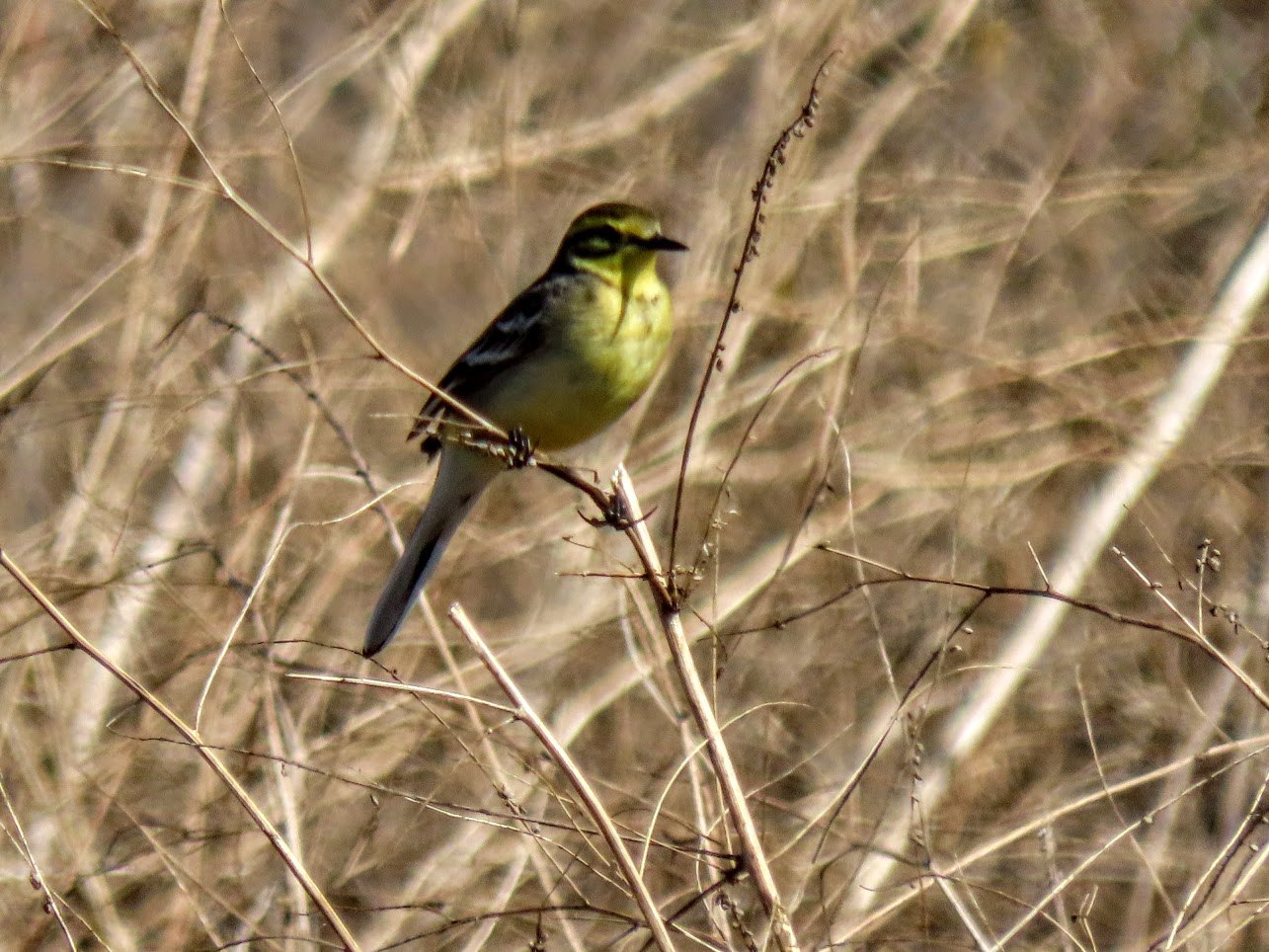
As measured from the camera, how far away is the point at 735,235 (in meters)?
7.37

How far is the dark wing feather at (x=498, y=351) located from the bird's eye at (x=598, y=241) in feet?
0.58

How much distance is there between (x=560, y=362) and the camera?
529 centimetres

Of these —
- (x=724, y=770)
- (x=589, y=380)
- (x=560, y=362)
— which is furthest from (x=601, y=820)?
(x=560, y=362)

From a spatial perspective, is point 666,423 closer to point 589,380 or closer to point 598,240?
point 598,240

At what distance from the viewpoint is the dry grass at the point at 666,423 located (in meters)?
6.43

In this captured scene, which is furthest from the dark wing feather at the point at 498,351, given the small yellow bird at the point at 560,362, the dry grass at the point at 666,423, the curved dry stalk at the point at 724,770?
the curved dry stalk at the point at 724,770

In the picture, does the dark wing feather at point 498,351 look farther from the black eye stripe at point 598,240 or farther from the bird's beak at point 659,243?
the bird's beak at point 659,243

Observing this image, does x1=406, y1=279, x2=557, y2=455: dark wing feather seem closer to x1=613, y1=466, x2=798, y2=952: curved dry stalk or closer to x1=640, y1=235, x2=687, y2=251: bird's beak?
x1=640, y1=235, x2=687, y2=251: bird's beak

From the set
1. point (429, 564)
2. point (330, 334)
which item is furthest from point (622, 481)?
point (330, 334)

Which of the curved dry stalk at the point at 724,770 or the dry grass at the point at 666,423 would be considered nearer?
the curved dry stalk at the point at 724,770

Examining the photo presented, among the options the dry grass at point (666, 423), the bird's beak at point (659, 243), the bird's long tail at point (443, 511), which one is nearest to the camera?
the bird's beak at point (659, 243)

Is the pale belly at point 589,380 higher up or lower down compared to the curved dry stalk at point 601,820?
higher up

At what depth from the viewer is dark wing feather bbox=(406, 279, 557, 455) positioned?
217 inches

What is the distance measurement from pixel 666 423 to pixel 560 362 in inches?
99.7
